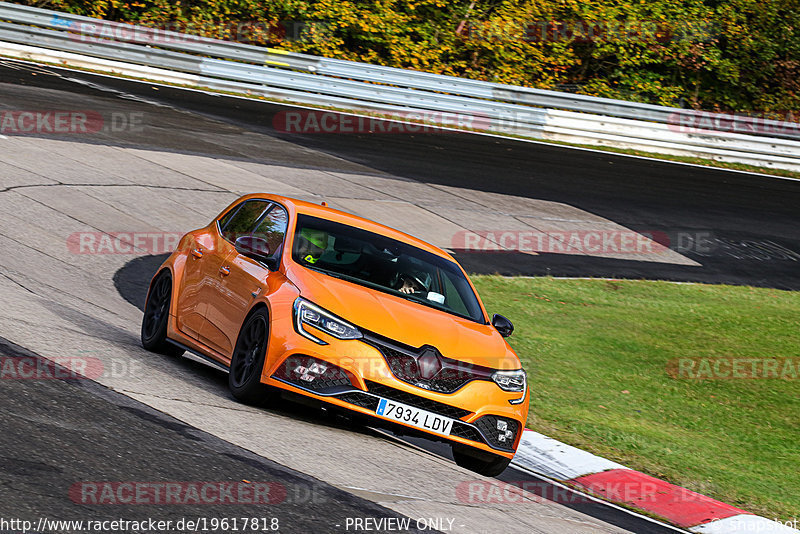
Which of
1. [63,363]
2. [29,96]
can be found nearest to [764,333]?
[63,363]

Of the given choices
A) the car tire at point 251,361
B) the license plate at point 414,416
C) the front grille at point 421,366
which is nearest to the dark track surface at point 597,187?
the car tire at point 251,361

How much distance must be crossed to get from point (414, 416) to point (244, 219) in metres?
2.80

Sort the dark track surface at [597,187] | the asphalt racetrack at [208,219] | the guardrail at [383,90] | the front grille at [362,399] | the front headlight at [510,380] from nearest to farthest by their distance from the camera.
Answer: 1. the asphalt racetrack at [208,219]
2. the front grille at [362,399]
3. the front headlight at [510,380]
4. the dark track surface at [597,187]
5. the guardrail at [383,90]

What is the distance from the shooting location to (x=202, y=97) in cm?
2591

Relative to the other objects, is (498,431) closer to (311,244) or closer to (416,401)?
(416,401)

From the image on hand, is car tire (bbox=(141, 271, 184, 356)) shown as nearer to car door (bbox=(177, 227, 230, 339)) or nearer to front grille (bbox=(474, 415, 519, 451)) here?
car door (bbox=(177, 227, 230, 339))

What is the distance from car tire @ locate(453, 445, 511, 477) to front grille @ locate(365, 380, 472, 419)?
290 mm

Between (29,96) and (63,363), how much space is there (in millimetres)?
15310

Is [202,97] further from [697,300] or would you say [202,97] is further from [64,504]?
[64,504]

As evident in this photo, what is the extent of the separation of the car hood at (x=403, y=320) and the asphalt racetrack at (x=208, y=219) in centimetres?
81

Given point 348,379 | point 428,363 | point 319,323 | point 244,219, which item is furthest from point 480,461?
point 244,219

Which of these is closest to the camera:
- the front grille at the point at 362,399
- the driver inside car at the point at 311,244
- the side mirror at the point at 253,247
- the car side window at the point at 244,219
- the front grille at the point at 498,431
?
the front grille at the point at 362,399

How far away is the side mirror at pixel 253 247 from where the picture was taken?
8.00 meters

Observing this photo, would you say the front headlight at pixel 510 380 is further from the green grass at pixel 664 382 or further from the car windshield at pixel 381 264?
the green grass at pixel 664 382
